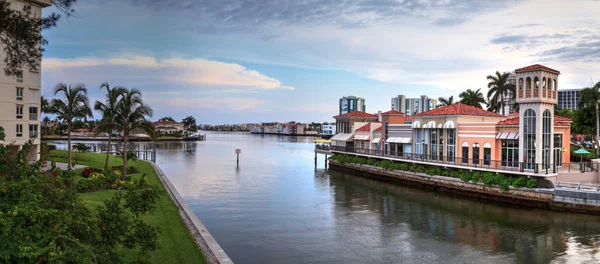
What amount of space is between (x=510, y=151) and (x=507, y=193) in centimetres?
555

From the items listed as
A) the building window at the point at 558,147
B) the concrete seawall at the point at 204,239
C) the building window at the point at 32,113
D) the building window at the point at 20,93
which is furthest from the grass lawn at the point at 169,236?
the building window at the point at 558,147

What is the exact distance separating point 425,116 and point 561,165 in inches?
516

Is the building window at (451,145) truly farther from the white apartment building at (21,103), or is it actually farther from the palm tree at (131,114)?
the white apartment building at (21,103)

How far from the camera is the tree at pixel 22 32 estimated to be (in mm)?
14117

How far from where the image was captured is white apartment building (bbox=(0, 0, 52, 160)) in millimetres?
36938

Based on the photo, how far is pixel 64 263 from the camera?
25.0ft

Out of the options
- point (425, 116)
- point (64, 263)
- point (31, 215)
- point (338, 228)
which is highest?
point (425, 116)

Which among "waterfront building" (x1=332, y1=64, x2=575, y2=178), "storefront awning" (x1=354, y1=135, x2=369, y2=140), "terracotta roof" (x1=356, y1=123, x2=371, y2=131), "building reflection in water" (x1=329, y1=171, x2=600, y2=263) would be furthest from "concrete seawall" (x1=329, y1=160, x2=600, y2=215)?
"terracotta roof" (x1=356, y1=123, x2=371, y2=131)

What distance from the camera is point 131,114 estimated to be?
32625 millimetres

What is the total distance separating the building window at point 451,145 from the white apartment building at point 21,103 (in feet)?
121

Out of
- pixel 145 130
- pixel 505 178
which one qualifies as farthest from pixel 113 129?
pixel 505 178

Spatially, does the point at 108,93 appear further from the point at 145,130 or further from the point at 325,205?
the point at 325,205

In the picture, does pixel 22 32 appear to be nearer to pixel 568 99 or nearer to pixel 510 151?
pixel 510 151

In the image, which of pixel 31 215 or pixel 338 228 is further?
pixel 338 228
